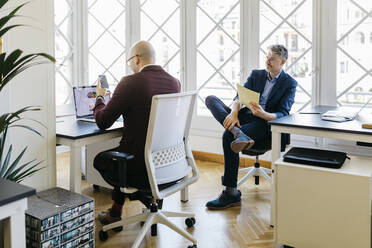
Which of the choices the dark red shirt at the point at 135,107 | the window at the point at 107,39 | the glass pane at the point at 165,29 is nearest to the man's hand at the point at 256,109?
the dark red shirt at the point at 135,107

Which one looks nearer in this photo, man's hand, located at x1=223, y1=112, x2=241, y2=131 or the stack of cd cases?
the stack of cd cases

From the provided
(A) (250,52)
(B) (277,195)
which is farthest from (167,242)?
(A) (250,52)

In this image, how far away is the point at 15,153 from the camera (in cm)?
253

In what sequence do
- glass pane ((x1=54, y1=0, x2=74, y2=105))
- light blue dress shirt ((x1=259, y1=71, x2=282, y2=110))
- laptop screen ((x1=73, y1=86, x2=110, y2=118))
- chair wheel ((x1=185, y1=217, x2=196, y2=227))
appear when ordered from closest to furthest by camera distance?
chair wheel ((x1=185, y1=217, x2=196, y2=227)), laptop screen ((x1=73, y1=86, x2=110, y2=118)), light blue dress shirt ((x1=259, y1=71, x2=282, y2=110)), glass pane ((x1=54, y1=0, x2=74, y2=105))

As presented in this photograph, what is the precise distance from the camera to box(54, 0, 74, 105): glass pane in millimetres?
5431

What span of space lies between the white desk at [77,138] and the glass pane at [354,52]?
2.21 meters

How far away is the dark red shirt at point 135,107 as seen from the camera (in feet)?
8.72

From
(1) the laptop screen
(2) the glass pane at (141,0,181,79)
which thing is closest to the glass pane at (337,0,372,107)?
(2) the glass pane at (141,0,181,79)

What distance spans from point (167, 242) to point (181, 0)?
121 inches

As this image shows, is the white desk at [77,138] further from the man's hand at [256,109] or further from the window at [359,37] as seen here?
the window at [359,37]

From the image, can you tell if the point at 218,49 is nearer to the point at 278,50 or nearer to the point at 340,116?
the point at 278,50

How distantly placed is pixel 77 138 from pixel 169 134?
59cm

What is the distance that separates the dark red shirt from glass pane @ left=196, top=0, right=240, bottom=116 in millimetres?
2092

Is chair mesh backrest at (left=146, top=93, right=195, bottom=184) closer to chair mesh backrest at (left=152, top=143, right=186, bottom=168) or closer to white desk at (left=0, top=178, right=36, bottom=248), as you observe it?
chair mesh backrest at (left=152, top=143, right=186, bottom=168)
